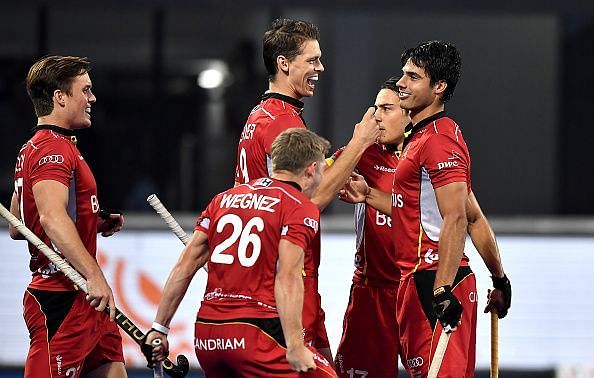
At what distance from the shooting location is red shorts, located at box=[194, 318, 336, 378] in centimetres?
585

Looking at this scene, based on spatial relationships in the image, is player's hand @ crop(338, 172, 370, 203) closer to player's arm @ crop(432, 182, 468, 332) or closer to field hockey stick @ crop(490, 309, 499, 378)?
player's arm @ crop(432, 182, 468, 332)

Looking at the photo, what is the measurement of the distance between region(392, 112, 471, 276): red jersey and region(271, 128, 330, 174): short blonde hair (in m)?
0.72

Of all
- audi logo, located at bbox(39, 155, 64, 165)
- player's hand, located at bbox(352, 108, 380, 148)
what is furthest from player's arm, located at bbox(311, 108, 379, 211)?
audi logo, located at bbox(39, 155, 64, 165)

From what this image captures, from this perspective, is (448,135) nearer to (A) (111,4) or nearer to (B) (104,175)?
(A) (111,4)

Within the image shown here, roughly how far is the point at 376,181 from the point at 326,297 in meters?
4.17

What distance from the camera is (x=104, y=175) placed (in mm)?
16609

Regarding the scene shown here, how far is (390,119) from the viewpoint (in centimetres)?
759

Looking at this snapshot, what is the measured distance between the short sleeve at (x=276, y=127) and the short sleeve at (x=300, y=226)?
3.03 ft

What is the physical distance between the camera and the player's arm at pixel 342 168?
22.2ft

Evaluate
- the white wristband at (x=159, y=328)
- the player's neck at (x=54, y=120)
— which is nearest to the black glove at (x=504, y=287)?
the white wristband at (x=159, y=328)

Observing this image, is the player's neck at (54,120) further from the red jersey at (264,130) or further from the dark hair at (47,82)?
the red jersey at (264,130)

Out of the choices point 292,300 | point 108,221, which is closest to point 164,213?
point 108,221

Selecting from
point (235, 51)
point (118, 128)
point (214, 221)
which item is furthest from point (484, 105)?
point (214, 221)

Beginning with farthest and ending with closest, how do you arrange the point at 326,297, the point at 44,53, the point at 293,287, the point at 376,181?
the point at 44,53
the point at 326,297
the point at 376,181
the point at 293,287
